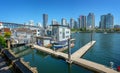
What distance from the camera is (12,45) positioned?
49.2m

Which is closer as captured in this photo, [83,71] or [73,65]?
[83,71]

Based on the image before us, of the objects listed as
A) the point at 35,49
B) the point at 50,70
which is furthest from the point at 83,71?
the point at 35,49

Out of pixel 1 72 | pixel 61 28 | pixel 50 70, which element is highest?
pixel 61 28

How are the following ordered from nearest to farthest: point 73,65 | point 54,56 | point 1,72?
point 1,72
point 73,65
point 54,56

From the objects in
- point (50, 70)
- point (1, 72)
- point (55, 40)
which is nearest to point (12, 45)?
point (55, 40)

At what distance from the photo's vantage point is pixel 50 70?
23.8m

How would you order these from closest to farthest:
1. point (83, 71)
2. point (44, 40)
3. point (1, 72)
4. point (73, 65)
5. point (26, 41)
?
point (1, 72), point (83, 71), point (73, 65), point (44, 40), point (26, 41)

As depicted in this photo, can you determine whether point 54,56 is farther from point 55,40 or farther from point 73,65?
point 55,40

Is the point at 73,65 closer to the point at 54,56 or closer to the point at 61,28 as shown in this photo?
the point at 54,56

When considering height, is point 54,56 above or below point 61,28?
below

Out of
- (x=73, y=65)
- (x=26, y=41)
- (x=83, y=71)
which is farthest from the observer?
(x=26, y=41)

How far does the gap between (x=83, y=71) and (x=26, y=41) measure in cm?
3435

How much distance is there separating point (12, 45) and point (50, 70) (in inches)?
1147

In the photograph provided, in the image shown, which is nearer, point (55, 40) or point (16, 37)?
point (55, 40)
